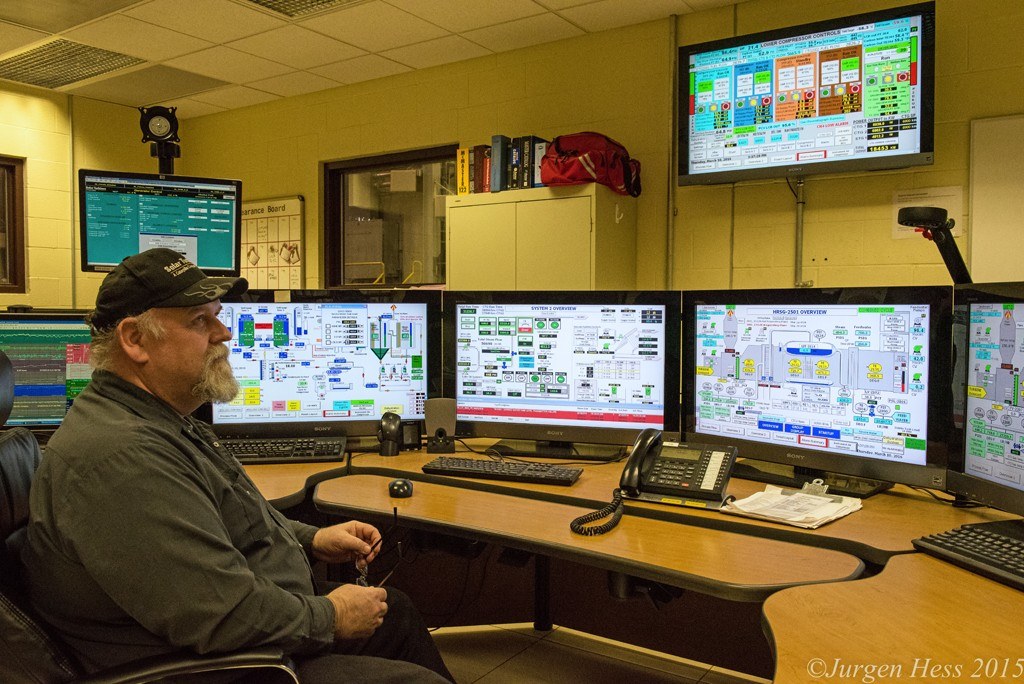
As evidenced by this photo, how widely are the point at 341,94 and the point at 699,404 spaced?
12.6 ft

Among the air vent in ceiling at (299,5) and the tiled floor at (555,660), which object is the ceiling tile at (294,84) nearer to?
the air vent in ceiling at (299,5)

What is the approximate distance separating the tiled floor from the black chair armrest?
137 centimetres

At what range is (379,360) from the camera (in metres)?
2.43

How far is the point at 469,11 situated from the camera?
12.4 feet

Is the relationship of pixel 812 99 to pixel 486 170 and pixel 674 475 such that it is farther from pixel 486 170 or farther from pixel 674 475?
pixel 674 475

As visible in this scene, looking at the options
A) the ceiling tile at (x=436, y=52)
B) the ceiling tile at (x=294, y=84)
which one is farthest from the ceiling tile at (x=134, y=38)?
the ceiling tile at (x=436, y=52)

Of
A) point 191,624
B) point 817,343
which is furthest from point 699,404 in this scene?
point 191,624

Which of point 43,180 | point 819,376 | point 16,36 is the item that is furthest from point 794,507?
point 43,180

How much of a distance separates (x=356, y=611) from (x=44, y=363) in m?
1.56

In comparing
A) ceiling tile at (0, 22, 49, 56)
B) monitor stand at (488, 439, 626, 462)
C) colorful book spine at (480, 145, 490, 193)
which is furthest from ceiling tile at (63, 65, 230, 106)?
monitor stand at (488, 439, 626, 462)

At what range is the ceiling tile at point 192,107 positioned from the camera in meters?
5.51

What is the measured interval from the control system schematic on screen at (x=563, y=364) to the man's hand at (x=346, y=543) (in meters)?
0.67

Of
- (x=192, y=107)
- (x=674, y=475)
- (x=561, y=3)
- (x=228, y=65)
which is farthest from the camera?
(x=192, y=107)

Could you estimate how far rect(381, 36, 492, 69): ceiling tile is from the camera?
13.9 ft
